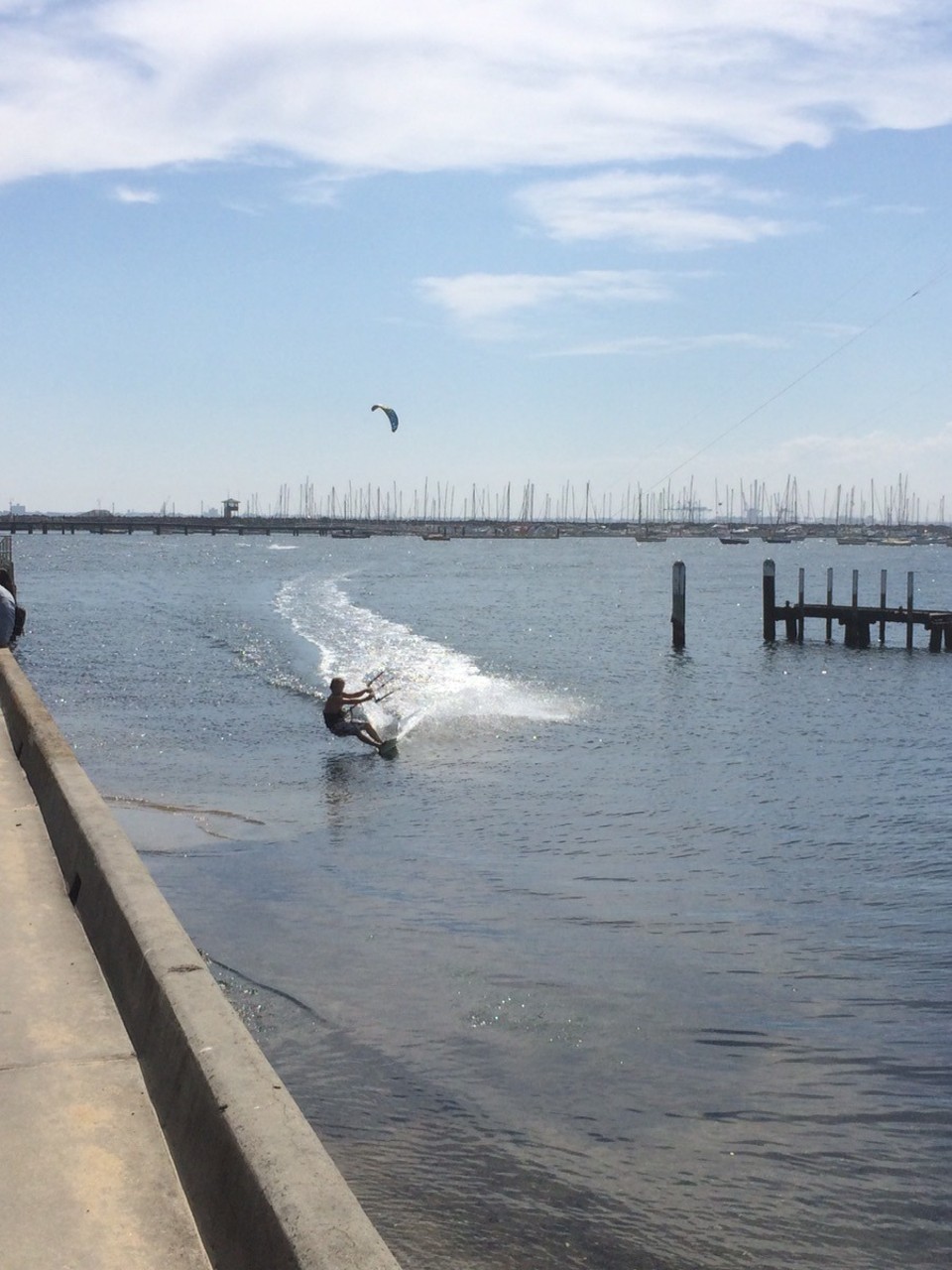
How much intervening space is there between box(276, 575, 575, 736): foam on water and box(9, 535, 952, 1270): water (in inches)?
13.3

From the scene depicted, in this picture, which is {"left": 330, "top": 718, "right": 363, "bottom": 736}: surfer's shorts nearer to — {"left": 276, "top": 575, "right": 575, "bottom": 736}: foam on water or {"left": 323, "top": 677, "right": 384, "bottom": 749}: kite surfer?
{"left": 323, "top": 677, "right": 384, "bottom": 749}: kite surfer

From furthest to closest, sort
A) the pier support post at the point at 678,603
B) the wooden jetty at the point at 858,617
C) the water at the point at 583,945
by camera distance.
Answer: the pier support post at the point at 678,603 → the wooden jetty at the point at 858,617 → the water at the point at 583,945

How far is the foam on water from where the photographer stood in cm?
2875

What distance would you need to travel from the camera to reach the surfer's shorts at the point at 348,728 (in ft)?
75.3

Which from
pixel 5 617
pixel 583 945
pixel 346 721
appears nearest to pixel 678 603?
pixel 346 721

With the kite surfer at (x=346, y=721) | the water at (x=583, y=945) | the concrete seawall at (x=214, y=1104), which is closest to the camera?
the concrete seawall at (x=214, y=1104)

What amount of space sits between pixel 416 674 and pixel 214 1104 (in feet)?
104

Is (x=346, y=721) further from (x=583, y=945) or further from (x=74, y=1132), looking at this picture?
(x=74, y=1132)

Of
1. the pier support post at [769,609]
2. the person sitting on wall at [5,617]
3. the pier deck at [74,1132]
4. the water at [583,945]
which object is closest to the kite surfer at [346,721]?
the water at [583,945]

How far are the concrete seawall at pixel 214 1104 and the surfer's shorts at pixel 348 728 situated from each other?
15248 mm

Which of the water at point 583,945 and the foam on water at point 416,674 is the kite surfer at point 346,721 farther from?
the foam on water at point 416,674

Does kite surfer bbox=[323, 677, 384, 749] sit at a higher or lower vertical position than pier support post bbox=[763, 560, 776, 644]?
lower

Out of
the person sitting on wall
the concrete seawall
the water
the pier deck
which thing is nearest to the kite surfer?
the water

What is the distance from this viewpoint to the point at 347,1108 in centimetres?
831
